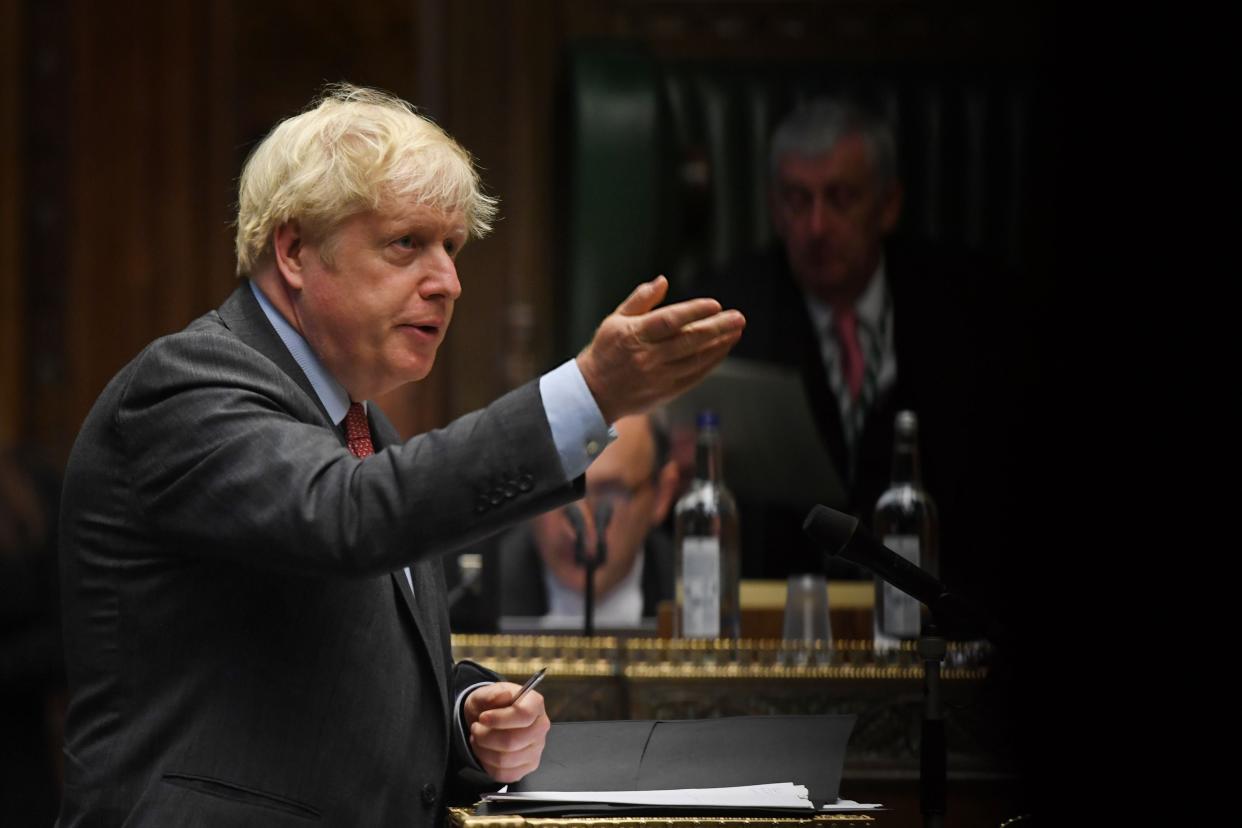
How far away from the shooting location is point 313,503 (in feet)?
4.73

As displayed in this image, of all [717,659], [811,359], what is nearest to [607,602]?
[717,659]

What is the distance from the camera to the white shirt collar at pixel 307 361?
5.69 feet

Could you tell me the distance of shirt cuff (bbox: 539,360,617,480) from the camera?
57.4 inches

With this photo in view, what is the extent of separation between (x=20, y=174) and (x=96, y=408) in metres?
3.59

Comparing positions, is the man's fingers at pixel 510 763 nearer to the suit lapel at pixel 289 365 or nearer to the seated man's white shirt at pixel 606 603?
the suit lapel at pixel 289 365

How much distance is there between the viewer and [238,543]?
1480 mm

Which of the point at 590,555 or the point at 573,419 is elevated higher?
the point at 573,419

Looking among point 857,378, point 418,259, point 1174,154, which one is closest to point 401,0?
point 857,378

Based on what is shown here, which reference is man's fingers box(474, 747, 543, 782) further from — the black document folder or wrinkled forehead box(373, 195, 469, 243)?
wrinkled forehead box(373, 195, 469, 243)

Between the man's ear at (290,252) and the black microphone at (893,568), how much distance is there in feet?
1.90

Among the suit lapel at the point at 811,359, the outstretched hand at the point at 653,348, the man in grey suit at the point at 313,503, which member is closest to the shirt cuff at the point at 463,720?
the man in grey suit at the point at 313,503

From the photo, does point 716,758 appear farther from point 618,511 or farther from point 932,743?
point 618,511

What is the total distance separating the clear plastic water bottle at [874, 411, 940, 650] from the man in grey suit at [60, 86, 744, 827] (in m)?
0.87

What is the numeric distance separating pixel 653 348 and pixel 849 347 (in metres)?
2.90
